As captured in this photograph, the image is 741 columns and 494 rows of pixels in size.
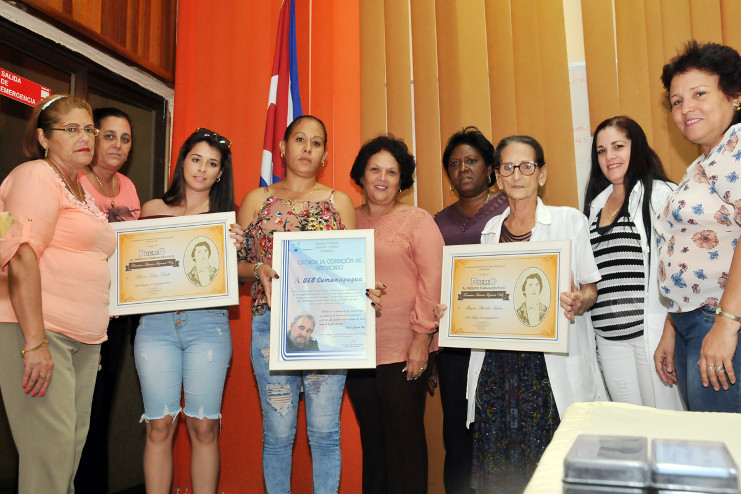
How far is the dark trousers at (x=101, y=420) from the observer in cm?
297

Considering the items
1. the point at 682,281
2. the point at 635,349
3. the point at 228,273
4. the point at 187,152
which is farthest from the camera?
the point at 187,152

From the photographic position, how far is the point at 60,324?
6.93 feet

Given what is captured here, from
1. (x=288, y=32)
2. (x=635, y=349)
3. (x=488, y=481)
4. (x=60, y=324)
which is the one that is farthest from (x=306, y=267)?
(x=288, y=32)

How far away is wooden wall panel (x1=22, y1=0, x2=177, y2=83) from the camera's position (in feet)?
9.76

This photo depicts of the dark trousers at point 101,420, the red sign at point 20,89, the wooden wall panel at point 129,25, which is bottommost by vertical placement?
the dark trousers at point 101,420

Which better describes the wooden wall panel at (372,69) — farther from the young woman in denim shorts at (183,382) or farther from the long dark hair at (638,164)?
the young woman in denim shorts at (183,382)

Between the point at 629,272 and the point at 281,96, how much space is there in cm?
230

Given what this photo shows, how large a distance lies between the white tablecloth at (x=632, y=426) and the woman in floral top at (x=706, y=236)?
0.48 meters

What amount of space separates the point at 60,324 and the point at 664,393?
93.0 inches

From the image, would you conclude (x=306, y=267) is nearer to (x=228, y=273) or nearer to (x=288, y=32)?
(x=228, y=273)

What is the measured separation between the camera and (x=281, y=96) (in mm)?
3520

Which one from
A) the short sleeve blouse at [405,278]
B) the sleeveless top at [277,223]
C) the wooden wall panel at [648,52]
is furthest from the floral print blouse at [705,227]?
the sleeveless top at [277,223]

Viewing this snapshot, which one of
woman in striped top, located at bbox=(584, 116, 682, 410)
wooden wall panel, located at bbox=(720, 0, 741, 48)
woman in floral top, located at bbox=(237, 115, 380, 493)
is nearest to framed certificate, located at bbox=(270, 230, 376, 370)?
woman in floral top, located at bbox=(237, 115, 380, 493)

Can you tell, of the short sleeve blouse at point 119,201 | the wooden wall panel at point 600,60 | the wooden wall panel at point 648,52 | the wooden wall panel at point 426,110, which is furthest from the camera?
the wooden wall panel at point 426,110
